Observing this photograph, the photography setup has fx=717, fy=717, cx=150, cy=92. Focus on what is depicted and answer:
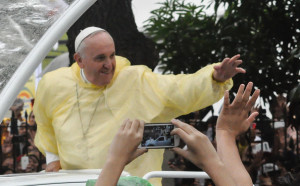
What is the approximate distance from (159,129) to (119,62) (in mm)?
1018

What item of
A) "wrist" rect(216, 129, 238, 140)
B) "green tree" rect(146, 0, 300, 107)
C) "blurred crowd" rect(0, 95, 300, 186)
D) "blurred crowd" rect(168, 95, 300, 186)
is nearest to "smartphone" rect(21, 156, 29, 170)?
"blurred crowd" rect(0, 95, 300, 186)

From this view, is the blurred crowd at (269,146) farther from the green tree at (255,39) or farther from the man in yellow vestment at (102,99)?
the man in yellow vestment at (102,99)

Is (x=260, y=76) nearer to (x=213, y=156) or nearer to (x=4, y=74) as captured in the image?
(x=4, y=74)

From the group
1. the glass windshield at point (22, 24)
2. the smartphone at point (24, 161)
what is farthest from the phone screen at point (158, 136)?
the smartphone at point (24, 161)

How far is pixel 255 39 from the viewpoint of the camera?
5.38 meters

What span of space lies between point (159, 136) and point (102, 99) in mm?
1003

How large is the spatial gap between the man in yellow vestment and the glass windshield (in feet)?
0.88

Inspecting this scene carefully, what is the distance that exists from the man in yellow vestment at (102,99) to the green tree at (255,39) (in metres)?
1.78

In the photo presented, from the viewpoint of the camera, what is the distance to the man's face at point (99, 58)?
2.81 m

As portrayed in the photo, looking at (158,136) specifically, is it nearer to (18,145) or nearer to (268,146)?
(268,146)

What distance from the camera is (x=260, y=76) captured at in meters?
5.27

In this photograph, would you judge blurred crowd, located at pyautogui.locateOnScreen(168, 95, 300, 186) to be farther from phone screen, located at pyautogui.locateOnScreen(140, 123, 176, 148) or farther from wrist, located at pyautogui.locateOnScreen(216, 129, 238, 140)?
phone screen, located at pyautogui.locateOnScreen(140, 123, 176, 148)

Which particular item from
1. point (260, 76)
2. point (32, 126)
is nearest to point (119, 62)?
point (260, 76)

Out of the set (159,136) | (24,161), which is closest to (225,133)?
(159,136)
